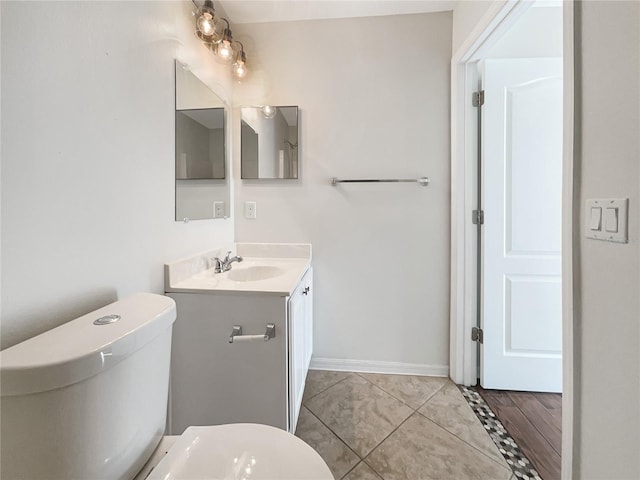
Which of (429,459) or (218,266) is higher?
(218,266)

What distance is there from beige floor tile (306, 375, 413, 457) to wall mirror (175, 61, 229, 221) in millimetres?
1274

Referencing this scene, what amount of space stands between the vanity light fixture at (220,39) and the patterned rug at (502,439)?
2.48m

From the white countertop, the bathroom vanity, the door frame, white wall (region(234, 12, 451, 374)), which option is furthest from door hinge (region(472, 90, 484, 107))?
the bathroom vanity

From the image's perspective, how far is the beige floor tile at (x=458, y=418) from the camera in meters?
1.30

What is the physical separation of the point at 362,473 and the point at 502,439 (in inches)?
29.0

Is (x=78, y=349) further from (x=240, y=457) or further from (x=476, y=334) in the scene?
(x=476, y=334)

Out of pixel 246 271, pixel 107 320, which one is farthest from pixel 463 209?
pixel 107 320

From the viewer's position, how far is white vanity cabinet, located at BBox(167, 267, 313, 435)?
112 centimetres

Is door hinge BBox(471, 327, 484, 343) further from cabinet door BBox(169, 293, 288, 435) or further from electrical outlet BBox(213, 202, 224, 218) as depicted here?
electrical outlet BBox(213, 202, 224, 218)

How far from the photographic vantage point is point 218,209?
168 cm
